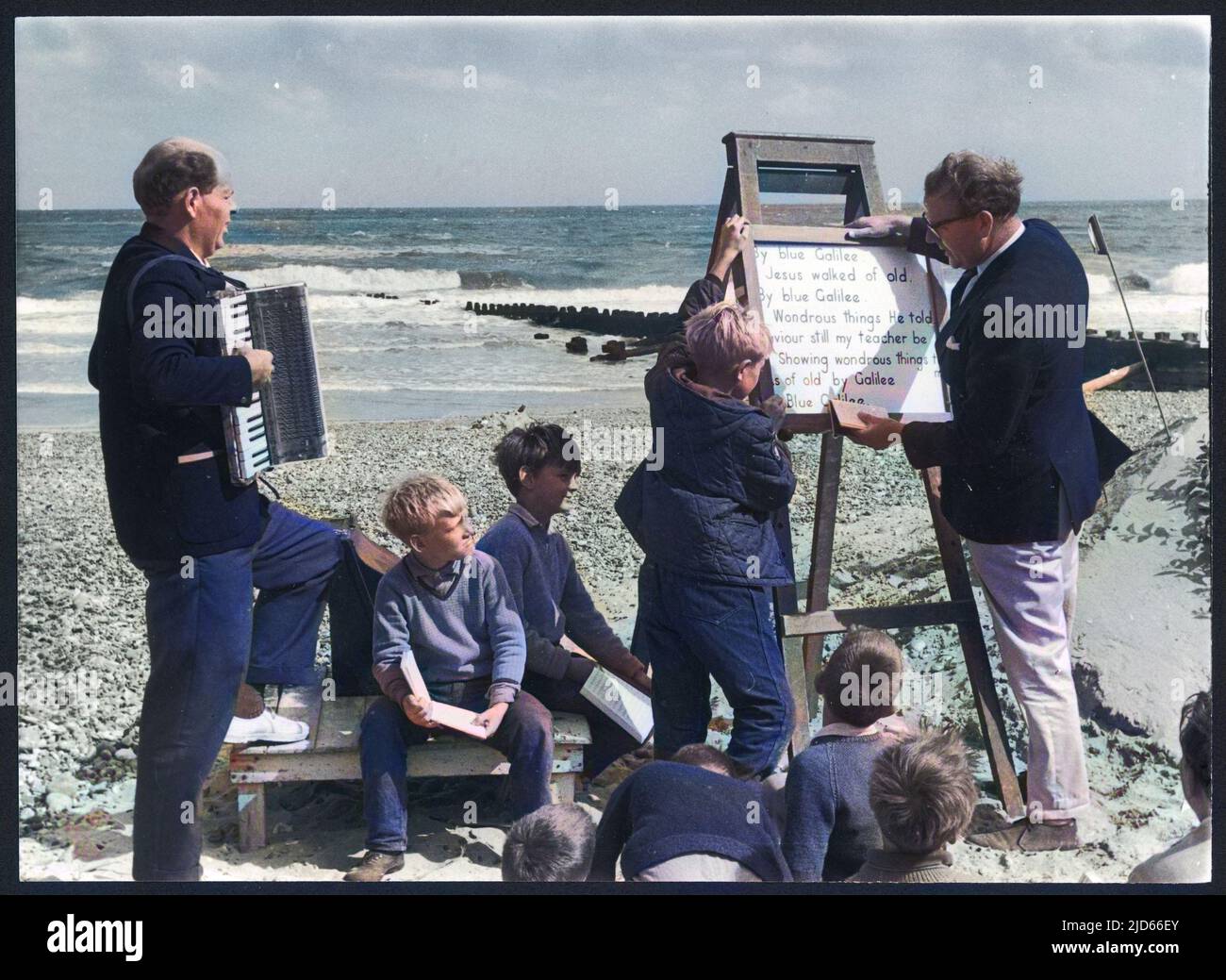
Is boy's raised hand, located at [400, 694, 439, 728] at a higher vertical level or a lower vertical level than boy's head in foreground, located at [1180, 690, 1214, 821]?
higher

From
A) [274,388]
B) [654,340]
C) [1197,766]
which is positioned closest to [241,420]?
[274,388]

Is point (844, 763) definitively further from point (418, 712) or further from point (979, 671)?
point (418, 712)

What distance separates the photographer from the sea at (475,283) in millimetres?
4602

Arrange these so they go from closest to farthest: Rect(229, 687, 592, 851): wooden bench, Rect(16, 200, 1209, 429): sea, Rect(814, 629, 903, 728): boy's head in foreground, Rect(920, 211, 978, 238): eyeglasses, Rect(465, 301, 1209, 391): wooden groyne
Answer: Rect(814, 629, 903, 728): boy's head in foreground → Rect(229, 687, 592, 851): wooden bench → Rect(920, 211, 978, 238): eyeglasses → Rect(16, 200, 1209, 429): sea → Rect(465, 301, 1209, 391): wooden groyne

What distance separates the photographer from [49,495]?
4594 millimetres

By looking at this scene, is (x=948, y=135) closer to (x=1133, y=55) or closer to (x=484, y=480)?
(x=1133, y=55)

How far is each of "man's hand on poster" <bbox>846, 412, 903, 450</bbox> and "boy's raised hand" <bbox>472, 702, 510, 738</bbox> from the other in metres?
1.47

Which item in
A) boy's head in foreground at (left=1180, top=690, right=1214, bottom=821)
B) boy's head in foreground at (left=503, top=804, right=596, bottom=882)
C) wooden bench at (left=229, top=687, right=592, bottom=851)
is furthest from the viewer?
wooden bench at (left=229, top=687, right=592, bottom=851)

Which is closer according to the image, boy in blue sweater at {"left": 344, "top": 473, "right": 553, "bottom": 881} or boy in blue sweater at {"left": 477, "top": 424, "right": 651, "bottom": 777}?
boy in blue sweater at {"left": 344, "top": 473, "right": 553, "bottom": 881}

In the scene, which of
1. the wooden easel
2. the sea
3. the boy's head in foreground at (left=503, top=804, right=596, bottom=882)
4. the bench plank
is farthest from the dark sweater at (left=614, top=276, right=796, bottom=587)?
the bench plank

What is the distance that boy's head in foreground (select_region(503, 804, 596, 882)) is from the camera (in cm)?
387

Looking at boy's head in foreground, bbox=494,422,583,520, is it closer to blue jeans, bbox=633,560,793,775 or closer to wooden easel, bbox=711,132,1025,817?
blue jeans, bbox=633,560,793,775

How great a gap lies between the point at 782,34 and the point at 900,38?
1.34ft

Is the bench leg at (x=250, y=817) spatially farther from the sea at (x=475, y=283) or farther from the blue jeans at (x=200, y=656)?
the sea at (x=475, y=283)
